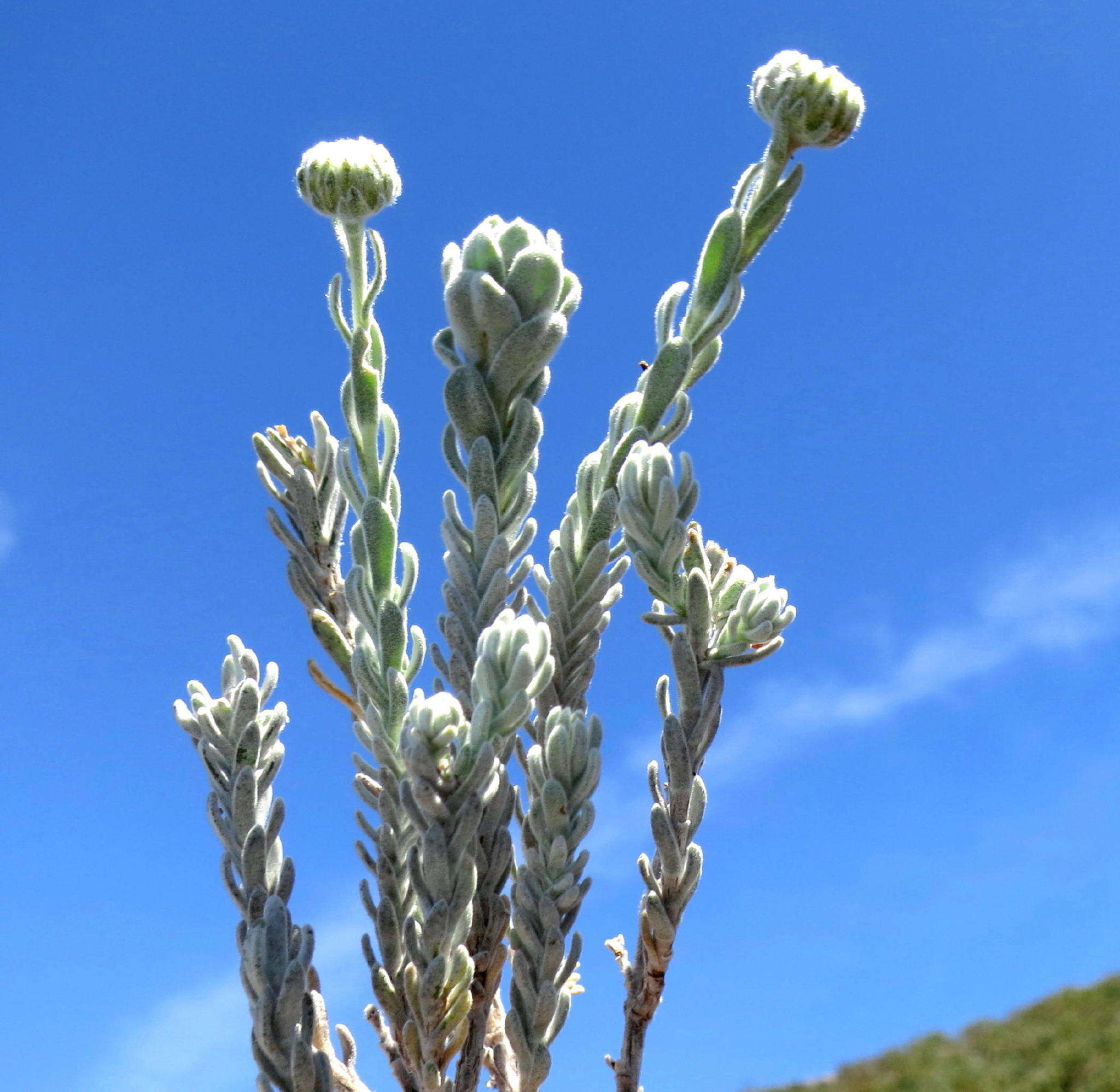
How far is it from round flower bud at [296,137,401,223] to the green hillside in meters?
19.6

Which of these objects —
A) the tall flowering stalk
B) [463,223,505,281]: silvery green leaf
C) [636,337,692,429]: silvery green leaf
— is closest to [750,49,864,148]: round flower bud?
the tall flowering stalk

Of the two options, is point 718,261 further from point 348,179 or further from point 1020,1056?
point 1020,1056

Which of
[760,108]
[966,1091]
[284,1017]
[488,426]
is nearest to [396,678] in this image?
[488,426]

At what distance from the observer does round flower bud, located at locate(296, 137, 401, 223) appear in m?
1.86

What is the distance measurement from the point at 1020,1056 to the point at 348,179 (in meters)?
24.7

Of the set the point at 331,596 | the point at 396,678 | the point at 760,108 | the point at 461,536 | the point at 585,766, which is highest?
the point at 760,108

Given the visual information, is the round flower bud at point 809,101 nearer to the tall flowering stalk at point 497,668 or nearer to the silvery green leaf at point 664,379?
the tall flowering stalk at point 497,668

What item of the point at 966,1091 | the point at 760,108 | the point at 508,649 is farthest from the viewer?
the point at 966,1091

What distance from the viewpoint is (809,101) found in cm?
184

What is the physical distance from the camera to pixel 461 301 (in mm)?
1741

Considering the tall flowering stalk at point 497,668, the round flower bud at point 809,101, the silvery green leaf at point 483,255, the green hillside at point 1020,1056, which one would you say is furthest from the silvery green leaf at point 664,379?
the green hillside at point 1020,1056

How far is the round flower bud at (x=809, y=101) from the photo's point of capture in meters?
1.85

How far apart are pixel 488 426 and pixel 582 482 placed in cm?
20

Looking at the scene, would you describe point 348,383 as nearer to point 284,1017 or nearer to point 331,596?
point 331,596
